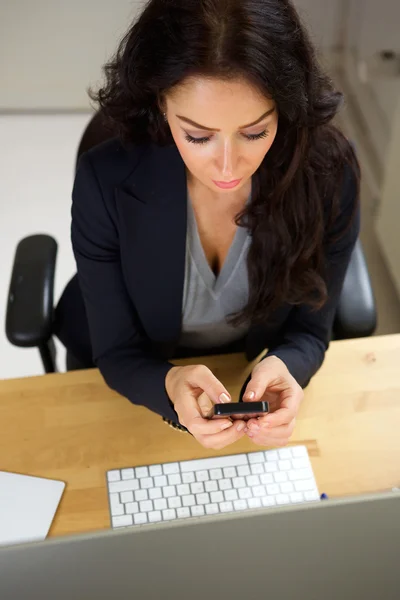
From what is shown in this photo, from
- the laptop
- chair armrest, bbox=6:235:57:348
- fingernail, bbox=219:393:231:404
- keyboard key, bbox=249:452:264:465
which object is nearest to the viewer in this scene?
the laptop

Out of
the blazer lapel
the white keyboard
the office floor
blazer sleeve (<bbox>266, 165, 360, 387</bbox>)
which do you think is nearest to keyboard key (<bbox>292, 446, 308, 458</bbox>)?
the white keyboard

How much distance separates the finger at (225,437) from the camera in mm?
898

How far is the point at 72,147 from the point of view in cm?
262

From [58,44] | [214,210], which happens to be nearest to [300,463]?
[214,210]

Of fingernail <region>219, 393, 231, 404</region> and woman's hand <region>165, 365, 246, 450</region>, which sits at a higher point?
fingernail <region>219, 393, 231, 404</region>

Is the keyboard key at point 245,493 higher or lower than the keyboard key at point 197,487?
lower

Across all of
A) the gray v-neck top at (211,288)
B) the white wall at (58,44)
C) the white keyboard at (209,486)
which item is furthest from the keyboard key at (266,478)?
the white wall at (58,44)

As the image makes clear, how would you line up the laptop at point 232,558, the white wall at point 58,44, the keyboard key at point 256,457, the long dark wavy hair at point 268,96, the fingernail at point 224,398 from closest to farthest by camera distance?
1. the laptop at point 232,558
2. the long dark wavy hair at point 268,96
3. the fingernail at point 224,398
4. the keyboard key at point 256,457
5. the white wall at point 58,44

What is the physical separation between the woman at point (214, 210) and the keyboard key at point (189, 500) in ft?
0.33

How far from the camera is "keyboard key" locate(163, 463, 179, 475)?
0.98m

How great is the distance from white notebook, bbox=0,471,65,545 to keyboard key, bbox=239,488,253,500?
0.86 ft

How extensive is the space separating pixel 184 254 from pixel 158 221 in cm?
7

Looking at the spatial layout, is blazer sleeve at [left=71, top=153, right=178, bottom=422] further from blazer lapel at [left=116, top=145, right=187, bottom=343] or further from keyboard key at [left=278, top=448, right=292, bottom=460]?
keyboard key at [left=278, top=448, right=292, bottom=460]

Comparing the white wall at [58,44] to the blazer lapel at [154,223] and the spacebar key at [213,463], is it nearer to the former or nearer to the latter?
the blazer lapel at [154,223]
